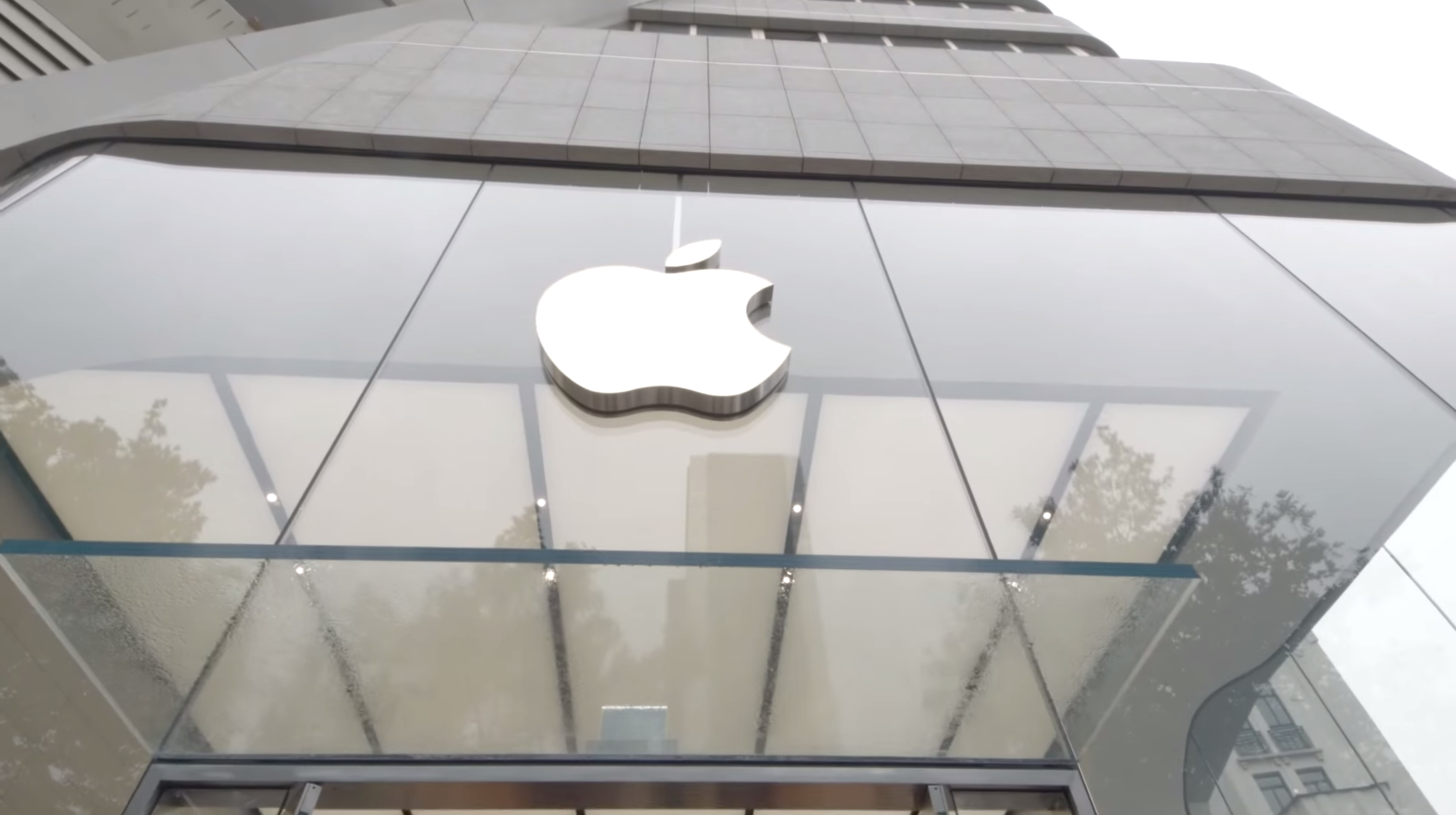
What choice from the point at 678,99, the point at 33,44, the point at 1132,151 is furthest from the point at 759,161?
the point at 33,44

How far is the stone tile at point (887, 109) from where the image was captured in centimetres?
795

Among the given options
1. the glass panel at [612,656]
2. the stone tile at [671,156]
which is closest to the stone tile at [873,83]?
the stone tile at [671,156]

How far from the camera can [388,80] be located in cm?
778

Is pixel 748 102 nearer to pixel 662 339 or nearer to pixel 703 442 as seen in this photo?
pixel 662 339

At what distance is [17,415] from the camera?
14.1ft

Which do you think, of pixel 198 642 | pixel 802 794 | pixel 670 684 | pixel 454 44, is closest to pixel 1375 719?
pixel 802 794

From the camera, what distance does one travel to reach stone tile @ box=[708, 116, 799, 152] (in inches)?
282

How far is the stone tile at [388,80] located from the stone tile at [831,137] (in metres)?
3.71

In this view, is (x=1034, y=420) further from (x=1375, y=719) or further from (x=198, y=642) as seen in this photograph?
(x=198, y=642)

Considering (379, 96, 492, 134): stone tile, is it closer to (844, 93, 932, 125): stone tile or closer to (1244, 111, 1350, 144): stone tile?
(844, 93, 932, 125): stone tile

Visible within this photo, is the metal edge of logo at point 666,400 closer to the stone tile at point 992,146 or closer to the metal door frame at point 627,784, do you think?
the metal door frame at point 627,784

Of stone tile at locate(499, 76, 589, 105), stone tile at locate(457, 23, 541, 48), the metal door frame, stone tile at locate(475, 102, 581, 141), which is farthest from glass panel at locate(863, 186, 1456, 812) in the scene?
stone tile at locate(457, 23, 541, 48)

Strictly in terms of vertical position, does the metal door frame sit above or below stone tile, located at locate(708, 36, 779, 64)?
below

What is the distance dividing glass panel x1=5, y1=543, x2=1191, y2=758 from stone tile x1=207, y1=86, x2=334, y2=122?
4.98 meters
